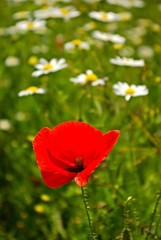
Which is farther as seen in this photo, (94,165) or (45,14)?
(45,14)

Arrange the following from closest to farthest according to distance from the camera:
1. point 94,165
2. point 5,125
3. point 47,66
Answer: point 94,165 < point 47,66 < point 5,125

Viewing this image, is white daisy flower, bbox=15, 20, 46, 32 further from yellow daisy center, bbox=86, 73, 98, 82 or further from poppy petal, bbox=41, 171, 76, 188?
poppy petal, bbox=41, 171, 76, 188

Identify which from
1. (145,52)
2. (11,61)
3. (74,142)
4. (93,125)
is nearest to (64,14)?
(11,61)

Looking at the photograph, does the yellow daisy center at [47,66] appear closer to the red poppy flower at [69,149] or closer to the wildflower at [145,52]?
the red poppy flower at [69,149]

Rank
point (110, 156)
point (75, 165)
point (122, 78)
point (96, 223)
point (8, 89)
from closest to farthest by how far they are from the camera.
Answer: point (75, 165)
point (96, 223)
point (110, 156)
point (122, 78)
point (8, 89)

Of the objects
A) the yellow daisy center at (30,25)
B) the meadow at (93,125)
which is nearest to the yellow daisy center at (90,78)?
the meadow at (93,125)

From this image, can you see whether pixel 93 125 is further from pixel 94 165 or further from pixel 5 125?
pixel 94 165

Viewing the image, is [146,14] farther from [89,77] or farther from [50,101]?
[89,77]

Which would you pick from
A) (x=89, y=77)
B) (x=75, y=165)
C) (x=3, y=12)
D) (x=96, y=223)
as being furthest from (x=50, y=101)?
(x=3, y=12)

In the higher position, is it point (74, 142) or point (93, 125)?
point (74, 142)
